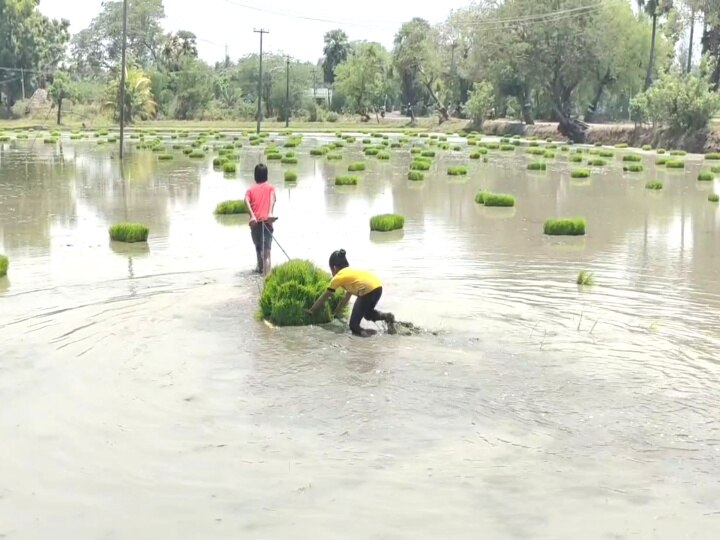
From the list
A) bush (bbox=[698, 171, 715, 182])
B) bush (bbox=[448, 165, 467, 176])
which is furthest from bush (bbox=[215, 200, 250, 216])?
bush (bbox=[698, 171, 715, 182])

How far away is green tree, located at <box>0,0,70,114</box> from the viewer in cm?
7900

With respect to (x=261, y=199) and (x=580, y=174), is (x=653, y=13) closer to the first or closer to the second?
(x=580, y=174)

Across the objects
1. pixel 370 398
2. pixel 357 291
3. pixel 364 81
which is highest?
pixel 364 81

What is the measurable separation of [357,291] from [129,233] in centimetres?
740

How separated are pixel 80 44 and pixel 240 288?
11016 cm

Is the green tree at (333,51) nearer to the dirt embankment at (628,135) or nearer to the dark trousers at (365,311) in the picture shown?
the dirt embankment at (628,135)

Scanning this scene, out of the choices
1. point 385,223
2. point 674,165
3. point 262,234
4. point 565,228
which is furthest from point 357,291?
point 674,165

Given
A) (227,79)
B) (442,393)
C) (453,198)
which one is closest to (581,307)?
(442,393)

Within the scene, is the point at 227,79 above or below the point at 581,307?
above

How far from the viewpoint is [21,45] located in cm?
7988

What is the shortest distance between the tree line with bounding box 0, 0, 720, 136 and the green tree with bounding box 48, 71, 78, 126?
0.15 meters

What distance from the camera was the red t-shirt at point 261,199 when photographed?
1133 cm

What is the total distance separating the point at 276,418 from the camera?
6.52 metres

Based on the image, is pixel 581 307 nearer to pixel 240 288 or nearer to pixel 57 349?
pixel 240 288
